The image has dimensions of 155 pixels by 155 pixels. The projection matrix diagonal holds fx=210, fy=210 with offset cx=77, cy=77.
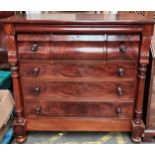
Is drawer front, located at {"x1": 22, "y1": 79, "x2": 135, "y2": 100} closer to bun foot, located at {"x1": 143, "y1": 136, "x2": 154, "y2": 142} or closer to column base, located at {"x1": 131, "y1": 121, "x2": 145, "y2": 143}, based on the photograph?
column base, located at {"x1": 131, "y1": 121, "x2": 145, "y2": 143}

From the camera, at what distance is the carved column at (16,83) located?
1.25 m

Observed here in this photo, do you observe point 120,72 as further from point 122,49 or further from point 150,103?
point 150,103

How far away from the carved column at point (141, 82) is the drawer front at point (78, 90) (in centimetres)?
6

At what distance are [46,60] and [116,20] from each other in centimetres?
49

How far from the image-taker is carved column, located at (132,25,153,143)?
4.04 ft

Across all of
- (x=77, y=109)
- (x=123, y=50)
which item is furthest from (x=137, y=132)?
(x=123, y=50)

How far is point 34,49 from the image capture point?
1.27 metres

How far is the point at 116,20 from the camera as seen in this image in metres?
1.21

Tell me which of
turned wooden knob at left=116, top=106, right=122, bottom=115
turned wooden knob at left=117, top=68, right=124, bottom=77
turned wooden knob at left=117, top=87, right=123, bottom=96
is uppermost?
turned wooden knob at left=117, top=68, right=124, bottom=77

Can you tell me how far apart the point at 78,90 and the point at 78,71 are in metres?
0.13

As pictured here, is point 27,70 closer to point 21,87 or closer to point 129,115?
point 21,87

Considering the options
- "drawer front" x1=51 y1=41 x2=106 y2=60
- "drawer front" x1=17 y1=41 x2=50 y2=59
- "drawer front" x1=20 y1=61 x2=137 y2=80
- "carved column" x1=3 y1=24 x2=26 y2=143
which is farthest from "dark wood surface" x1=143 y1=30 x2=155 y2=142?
"carved column" x1=3 y1=24 x2=26 y2=143
